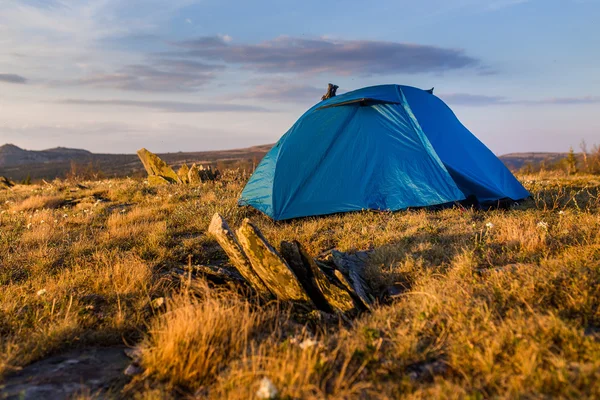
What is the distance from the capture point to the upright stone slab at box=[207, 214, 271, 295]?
453 cm

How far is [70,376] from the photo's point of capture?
10.6 feet

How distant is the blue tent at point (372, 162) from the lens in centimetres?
856

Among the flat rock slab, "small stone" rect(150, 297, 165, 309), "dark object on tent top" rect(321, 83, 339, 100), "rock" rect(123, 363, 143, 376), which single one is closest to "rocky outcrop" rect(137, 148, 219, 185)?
"dark object on tent top" rect(321, 83, 339, 100)

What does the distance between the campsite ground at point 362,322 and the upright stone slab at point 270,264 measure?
0.55 feet

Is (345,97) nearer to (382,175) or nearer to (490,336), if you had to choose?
(382,175)

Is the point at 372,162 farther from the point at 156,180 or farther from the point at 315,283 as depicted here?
the point at 156,180

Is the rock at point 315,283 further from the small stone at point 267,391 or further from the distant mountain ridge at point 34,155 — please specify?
the distant mountain ridge at point 34,155

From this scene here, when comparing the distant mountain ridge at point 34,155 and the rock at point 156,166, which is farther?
the distant mountain ridge at point 34,155

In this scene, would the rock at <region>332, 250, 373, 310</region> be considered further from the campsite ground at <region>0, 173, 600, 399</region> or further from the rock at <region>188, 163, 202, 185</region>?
the rock at <region>188, 163, 202, 185</region>

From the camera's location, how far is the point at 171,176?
15.5 m

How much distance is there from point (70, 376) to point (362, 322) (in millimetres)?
2249

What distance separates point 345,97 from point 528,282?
6.10 metres

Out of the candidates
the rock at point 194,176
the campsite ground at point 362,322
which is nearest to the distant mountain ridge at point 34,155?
the rock at point 194,176

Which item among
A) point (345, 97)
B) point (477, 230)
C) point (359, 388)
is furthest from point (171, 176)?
point (359, 388)
